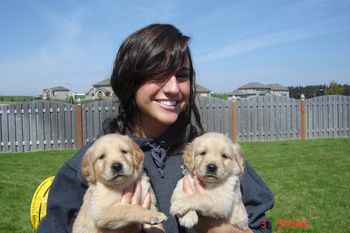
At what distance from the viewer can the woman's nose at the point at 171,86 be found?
3.34 meters

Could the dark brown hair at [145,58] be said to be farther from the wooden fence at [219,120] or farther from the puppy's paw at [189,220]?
the wooden fence at [219,120]

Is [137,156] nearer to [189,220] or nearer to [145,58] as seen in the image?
[189,220]

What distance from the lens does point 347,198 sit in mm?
9102

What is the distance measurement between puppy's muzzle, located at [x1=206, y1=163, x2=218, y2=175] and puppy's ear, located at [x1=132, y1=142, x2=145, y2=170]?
0.56m

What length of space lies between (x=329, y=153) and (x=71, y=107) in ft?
34.2

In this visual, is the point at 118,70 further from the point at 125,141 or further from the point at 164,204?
the point at 164,204

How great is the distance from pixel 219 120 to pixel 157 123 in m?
15.9

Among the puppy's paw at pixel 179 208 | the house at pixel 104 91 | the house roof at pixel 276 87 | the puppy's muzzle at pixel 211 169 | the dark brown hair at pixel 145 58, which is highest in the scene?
the house roof at pixel 276 87

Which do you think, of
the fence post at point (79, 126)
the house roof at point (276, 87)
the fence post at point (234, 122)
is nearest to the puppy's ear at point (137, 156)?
the fence post at point (79, 126)

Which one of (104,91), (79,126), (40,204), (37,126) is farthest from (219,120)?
(40,204)

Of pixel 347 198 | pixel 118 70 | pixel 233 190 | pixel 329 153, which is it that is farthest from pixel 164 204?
pixel 329 153

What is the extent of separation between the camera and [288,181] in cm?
1052

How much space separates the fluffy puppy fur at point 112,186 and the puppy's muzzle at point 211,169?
510 millimetres

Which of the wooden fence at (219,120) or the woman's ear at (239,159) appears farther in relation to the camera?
the wooden fence at (219,120)
